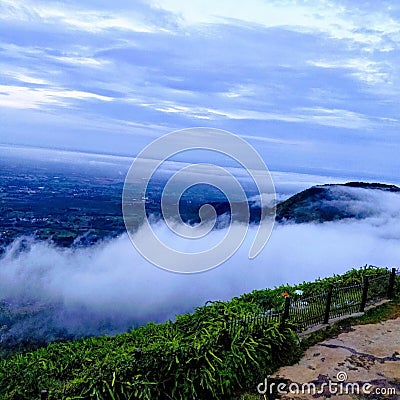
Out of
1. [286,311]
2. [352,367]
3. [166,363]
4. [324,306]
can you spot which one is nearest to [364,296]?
[324,306]

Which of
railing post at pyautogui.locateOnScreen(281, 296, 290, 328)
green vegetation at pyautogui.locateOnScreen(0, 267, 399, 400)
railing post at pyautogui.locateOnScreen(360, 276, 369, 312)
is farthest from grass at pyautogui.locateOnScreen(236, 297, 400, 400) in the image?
railing post at pyautogui.locateOnScreen(281, 296, 290, 328)

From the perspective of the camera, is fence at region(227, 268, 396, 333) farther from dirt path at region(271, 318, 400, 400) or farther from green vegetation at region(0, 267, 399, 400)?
dirt path at region(271, 318, 400, 400)

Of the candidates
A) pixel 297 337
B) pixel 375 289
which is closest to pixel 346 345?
pixel 297 337

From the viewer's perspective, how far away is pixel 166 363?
248 inches

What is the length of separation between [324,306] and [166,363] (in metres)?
3.87

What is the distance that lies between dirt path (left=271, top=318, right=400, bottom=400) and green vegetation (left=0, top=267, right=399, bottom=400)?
0.41 metres

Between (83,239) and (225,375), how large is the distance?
62693mm

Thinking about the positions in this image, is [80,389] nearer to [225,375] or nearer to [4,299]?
[225,375]

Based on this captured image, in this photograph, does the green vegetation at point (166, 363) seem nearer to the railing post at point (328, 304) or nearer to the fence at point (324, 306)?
the fence at point (324, 306)

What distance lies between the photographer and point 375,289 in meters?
10.6

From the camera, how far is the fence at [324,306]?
7570 mm

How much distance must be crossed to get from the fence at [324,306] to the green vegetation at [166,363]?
15 centimetres

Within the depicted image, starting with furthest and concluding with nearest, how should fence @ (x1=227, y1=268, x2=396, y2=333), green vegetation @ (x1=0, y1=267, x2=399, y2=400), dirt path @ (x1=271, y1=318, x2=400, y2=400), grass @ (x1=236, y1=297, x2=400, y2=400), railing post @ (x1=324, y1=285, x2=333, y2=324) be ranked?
railing post @ (x1=324, y1=285, x2=333, y2=324)
grass @ (x1=236, y1=297, x2=400, y2=400)
fence @ (x1=227, y1=268, x2=396, y2=333)
dirt path @ (x1=271, y1=318, x2=400, y2=400)
green vegetation @ (x1=0, y1=267, x2=399, y2=400)

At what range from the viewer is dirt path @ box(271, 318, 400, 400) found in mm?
6027
